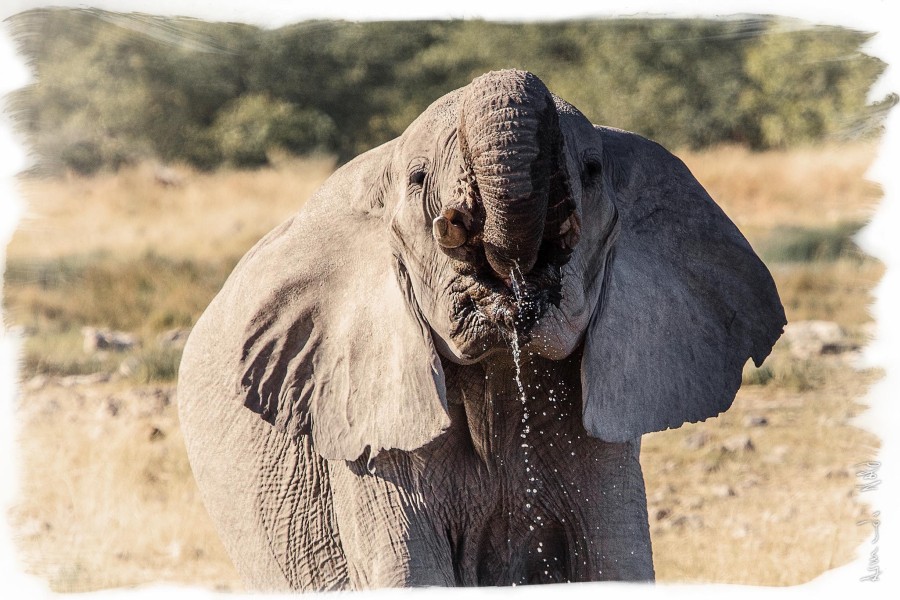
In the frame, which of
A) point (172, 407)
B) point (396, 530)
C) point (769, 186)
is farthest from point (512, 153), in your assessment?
point (769, 186)

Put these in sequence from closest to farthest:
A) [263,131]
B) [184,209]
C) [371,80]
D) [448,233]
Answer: [448,233], [371,80], [184,209], [263,131]

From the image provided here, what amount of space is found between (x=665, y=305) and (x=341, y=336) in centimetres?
65

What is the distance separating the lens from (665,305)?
12.4 ft

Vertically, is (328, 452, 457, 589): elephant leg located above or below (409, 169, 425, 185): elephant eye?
below

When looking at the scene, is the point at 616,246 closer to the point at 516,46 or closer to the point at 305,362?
the point at 305,362

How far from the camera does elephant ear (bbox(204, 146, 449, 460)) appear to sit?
3.59 m

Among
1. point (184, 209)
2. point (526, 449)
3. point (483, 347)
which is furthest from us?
point (184, 209)

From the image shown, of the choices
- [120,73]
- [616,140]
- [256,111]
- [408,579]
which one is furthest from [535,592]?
[256,111]

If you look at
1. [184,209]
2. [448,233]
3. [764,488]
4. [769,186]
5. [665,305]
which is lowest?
[184,209]

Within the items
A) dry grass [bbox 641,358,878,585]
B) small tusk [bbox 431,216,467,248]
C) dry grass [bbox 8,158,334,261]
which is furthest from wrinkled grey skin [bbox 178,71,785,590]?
dry grass [bbox 8,158,334,261]

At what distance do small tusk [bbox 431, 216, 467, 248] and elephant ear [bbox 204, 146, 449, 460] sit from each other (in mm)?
325

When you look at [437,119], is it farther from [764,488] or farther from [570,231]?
[764,488]

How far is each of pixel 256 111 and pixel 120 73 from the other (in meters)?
2.64

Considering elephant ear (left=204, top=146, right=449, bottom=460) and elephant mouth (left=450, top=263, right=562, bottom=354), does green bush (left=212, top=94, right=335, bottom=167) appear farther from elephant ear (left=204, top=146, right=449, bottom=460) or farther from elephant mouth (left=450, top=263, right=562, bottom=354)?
elephant mouth (left=450, top=263, right=562, bottom=354)
